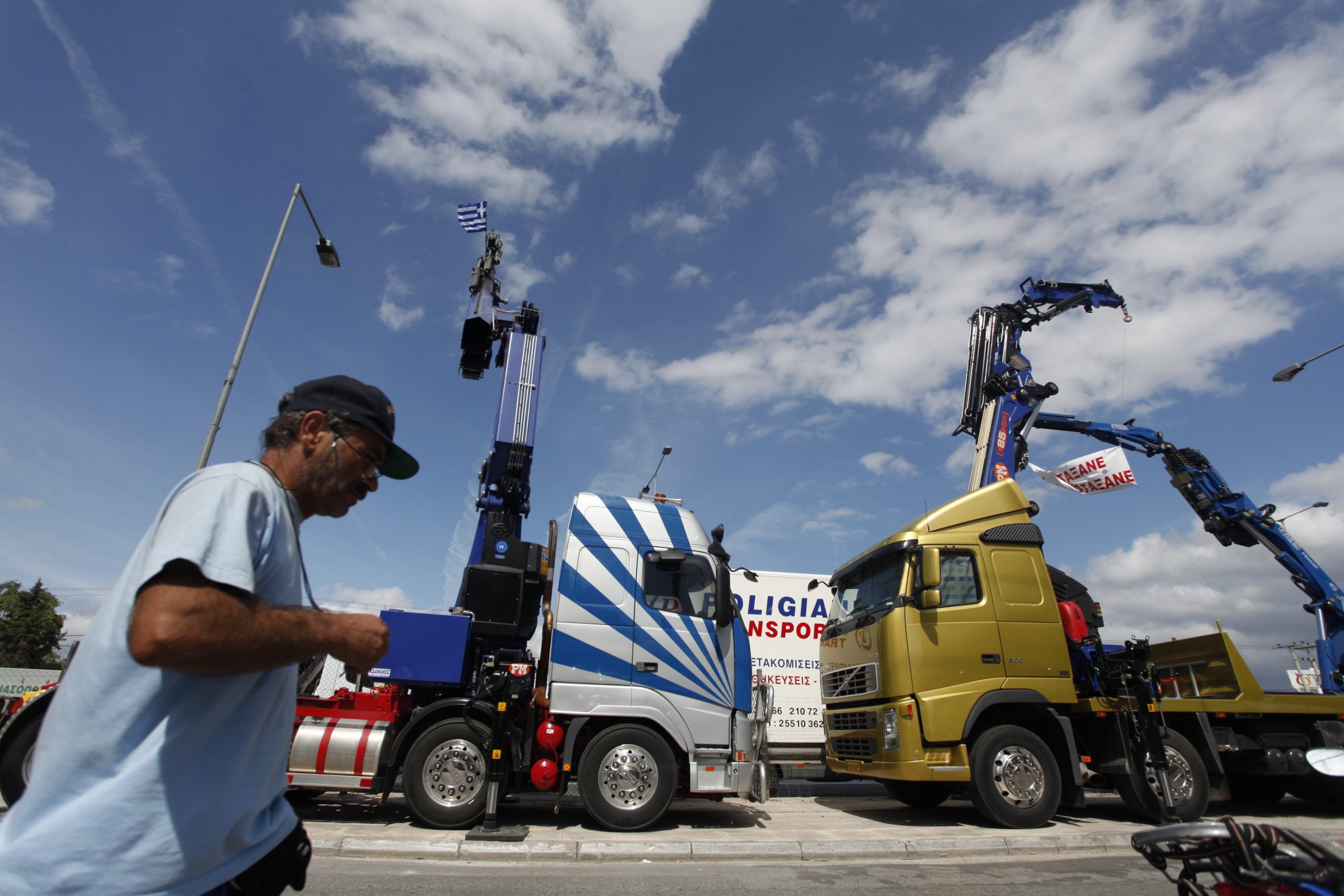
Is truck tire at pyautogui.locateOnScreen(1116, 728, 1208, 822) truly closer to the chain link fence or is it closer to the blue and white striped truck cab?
the blue and white striped truck cab

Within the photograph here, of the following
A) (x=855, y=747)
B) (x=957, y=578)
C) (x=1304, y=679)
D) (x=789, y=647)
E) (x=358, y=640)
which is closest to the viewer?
(x=358, y=640)

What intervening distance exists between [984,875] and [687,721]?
297 cm

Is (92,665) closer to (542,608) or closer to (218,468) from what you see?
(218,468)

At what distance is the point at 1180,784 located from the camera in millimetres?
7797

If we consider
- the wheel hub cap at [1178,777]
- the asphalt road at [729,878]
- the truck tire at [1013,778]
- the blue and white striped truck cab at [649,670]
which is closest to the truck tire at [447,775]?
the blue and white striped truck cab at [649,670]

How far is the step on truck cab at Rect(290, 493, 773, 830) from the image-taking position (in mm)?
6805

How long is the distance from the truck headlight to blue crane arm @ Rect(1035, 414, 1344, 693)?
7.77m

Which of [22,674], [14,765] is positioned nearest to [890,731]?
[14,765]

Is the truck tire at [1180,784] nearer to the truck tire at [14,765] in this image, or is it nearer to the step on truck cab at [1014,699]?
the step on truck cab at [1014,699]

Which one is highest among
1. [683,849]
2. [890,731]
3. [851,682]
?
[851,682]

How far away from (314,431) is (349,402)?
120mm

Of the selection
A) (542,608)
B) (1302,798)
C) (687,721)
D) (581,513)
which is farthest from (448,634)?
(1302,798)

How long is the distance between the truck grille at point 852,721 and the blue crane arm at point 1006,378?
5083mm

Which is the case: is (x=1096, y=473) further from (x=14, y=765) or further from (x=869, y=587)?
(x=14, y=765)
